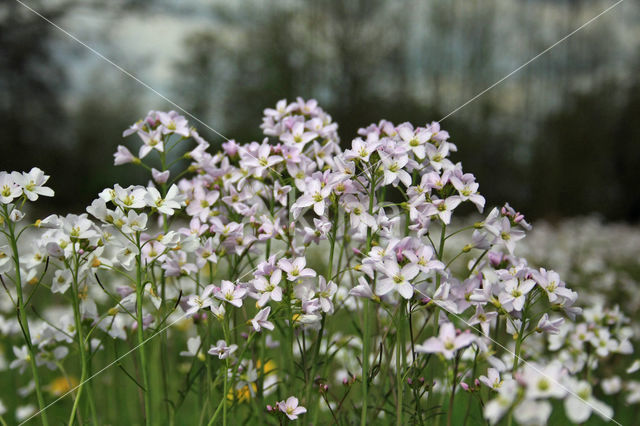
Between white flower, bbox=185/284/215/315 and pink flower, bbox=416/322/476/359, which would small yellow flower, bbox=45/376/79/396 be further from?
pink flower, bbox=416/322/476/359

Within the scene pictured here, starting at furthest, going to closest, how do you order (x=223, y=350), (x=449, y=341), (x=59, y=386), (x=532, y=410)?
1. (x=59, y=386)
2. (x=223, y=350)
3. (x=449, y=341)
4. (x=532, y=410)

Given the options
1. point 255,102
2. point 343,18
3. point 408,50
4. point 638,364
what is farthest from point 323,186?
point 343,18

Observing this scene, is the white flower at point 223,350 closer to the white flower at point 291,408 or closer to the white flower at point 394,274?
the white flower at point 291,408

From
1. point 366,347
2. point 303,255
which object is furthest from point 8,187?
point 366,347

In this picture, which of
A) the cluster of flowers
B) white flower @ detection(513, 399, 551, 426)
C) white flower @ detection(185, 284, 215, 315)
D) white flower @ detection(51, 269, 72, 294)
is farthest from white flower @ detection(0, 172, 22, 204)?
white flower @ detection(513, 399, 551, 426)

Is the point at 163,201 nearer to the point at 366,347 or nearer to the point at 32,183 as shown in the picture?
the point at 32,183

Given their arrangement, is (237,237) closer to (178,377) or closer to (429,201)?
(429,201)

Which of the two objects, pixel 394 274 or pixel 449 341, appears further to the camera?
pixel 394 274

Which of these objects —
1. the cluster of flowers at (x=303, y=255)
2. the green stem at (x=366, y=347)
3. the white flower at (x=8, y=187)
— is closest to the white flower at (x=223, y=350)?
the cluster of flowers at (x=303, y=255)

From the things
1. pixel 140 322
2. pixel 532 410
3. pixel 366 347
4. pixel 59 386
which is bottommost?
pixel 532 410

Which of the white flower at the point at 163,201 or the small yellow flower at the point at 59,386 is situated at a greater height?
the small yellow flower at the point at 59,386

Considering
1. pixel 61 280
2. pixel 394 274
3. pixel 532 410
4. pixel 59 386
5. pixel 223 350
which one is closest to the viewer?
pixel 532 410

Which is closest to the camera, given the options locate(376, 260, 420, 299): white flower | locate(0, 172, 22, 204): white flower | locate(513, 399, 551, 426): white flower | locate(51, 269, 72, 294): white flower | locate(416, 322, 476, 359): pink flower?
locate(513, 399, 551, 426): white flower
